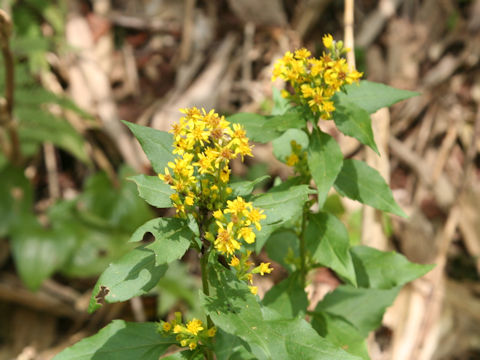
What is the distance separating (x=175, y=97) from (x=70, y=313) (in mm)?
2166

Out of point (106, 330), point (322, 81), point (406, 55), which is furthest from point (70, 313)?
point (406, 55)

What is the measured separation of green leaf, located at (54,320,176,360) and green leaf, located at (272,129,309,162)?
31.4 inches

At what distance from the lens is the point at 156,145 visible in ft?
5.22

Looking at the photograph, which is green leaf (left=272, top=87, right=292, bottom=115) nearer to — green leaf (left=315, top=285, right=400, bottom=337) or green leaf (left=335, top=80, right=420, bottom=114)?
green leaf (left=335, top=80, right=420, bottom=114)

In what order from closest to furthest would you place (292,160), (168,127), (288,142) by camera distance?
(292,160)
(288,142)
(168,127)

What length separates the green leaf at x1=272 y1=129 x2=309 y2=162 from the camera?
191cm

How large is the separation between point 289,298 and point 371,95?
0.83 m

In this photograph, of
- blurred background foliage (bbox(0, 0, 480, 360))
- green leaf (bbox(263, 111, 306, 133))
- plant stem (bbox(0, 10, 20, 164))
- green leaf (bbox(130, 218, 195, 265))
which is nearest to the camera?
green leaf (bbox(130, 218, 195, 265))

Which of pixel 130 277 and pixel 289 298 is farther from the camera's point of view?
pixel 289 298

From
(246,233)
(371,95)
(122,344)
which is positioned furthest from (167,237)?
(371,95)

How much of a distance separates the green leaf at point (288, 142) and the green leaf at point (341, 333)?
664mm

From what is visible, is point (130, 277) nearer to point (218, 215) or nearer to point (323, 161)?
point (218, 215)

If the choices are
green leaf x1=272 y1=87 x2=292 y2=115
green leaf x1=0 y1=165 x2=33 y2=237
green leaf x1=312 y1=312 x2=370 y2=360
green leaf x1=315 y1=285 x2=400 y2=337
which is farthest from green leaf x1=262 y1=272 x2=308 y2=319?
green leaf x1=0 y1=165 x2=33 y2=237

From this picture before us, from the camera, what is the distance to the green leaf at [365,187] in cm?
172
